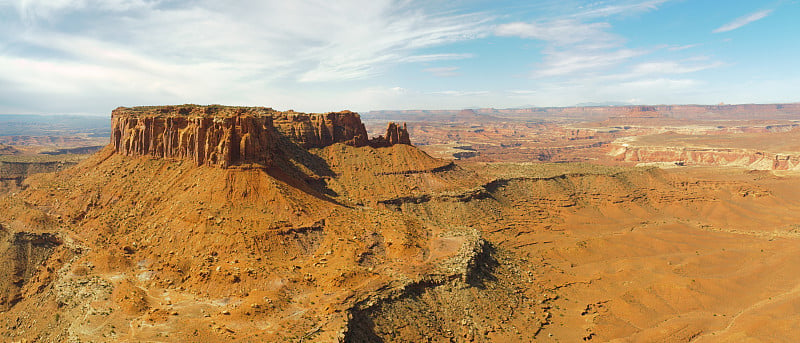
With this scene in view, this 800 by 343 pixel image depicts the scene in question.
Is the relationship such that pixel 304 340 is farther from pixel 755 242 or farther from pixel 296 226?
pixel 755 242

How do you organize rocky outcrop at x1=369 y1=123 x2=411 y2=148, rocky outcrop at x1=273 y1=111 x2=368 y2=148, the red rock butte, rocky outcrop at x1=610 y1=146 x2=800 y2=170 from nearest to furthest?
the red rock butte → rocky outcrop at x1=273 y1=111 x2=368 y2=148 → rocky outcrop at x1=369 y1=123 x2=411 y2=148 → rocky outcrop at x1=610 y1=146 x2=800 y2=170

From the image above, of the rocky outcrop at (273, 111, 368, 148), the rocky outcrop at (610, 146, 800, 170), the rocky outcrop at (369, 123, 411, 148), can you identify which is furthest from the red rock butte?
the rocky outcrop at (610, 146, 800, 170)

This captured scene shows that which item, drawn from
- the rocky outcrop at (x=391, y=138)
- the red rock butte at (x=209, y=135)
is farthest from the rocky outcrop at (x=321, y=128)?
the rocky outcrop at (x=391, y=138)

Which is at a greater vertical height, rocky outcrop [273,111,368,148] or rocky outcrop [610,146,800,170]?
rocky outcrop [273,111,368,148]

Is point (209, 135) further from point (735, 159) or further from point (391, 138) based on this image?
point (735, 159)

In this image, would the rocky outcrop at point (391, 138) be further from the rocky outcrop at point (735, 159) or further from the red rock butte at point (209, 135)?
the rocky outcrop at point (735, 159)

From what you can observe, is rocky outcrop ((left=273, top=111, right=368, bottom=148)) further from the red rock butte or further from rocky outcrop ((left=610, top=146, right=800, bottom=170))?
rocky outcrop ((left=610, top=146, right=800, bottom=170))

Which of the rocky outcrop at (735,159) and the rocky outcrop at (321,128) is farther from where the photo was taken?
the rocky outcrop at (735,159)

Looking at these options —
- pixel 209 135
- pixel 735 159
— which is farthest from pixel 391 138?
pixel 735 159

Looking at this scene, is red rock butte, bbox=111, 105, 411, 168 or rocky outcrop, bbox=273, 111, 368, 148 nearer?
red rock butte, bbox=111, 105, 411, 168
